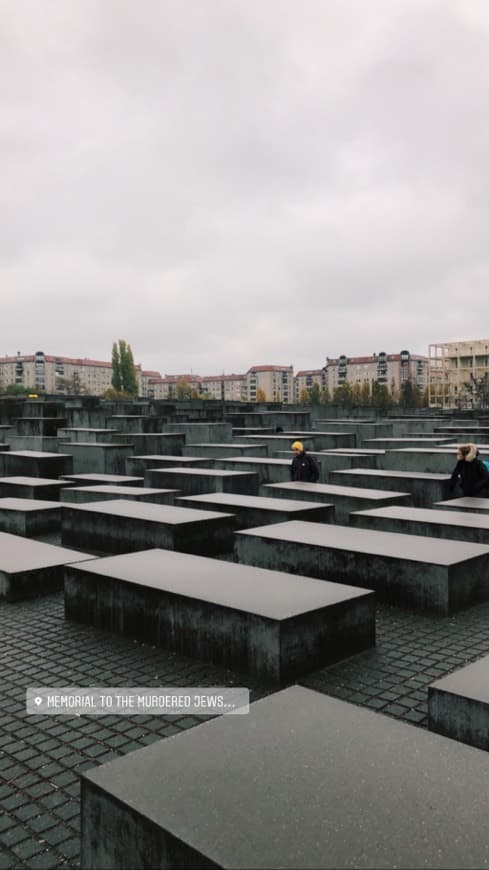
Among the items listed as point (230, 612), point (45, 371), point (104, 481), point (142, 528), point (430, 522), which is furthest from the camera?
point (45, 371)

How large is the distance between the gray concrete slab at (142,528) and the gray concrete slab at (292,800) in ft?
17.3

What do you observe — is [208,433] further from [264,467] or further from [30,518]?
[30,518]

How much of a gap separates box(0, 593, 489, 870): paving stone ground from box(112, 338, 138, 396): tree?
110m

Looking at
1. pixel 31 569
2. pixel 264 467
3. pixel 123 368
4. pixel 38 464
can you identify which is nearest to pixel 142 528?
pixel 31 569

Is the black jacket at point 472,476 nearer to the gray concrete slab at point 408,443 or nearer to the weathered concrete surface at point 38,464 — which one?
the gray concrete slab at point 408,443

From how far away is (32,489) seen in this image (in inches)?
480

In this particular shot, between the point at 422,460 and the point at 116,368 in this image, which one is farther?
the point at 116,368

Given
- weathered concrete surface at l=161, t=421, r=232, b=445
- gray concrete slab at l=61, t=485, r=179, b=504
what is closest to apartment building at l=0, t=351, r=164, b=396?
weathered concrete surface at l=161, t=421, r=232, b=445

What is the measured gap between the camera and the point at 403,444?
57.2 ft

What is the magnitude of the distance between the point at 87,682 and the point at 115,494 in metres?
6.49

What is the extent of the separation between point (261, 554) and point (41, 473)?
8.67m

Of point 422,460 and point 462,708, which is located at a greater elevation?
point 422,460

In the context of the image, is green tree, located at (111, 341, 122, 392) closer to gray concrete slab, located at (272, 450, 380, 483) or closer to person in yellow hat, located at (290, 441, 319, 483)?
gray concrete slab, located at (272, 450, 380, 483)

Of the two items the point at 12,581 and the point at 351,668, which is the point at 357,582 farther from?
the point at 12,581
